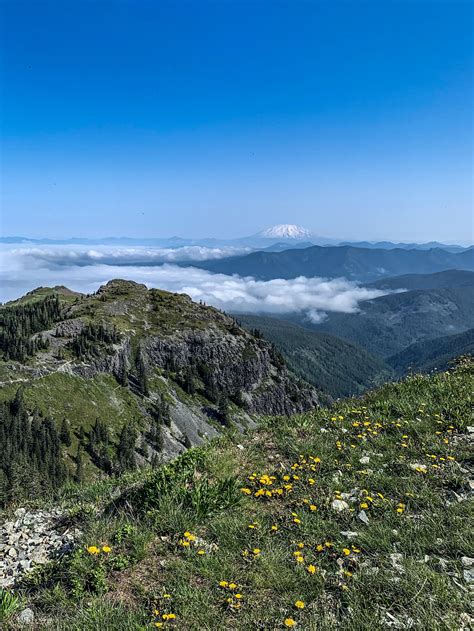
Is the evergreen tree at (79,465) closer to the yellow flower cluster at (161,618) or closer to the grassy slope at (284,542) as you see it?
the grassy slope at (284,542)

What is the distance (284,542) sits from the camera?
8.12 meters

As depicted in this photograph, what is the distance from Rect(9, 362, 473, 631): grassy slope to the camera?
623cm

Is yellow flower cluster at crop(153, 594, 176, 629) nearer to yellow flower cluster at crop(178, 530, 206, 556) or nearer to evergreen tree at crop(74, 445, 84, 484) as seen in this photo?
yellow flower cluster at crop(178, 530, 206, 556)

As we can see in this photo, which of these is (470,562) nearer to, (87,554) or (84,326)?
(87,554)

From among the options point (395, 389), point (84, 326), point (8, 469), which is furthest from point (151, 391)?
point (395, 389)

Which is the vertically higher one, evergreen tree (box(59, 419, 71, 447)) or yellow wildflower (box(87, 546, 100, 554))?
yellow wildflower (box(87, 546, 100, 554))

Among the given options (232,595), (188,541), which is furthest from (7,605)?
(232,595)

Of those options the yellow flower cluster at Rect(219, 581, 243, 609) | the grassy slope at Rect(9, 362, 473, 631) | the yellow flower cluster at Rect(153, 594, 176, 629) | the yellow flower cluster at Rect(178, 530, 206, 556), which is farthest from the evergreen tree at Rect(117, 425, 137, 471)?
the yellow flower cluster at Rect(153, 594, 176, 629)

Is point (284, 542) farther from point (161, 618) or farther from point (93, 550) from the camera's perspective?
point (93, 550)

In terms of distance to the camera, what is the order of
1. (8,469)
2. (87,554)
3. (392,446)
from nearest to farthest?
(87,554), (392,446), (8,469)

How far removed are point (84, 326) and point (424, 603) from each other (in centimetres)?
20997

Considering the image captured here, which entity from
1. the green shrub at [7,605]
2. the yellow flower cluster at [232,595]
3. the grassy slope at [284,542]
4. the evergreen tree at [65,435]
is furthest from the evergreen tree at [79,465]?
the yellow flower cluster at [232,595]

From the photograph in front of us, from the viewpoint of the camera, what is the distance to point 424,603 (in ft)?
20.1

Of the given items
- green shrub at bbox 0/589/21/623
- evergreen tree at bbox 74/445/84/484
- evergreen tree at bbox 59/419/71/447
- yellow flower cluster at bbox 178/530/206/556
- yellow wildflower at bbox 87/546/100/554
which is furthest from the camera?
evergreen tree at bbox 59/419/71/447
